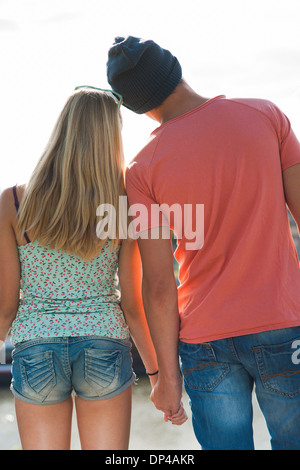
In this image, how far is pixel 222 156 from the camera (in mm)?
1536

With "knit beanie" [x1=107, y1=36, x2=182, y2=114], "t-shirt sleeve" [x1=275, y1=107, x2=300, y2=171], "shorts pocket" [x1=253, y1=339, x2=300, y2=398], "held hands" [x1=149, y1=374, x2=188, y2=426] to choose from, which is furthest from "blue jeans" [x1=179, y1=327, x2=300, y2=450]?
"knit beanie" [x1=107, y1=36, x2=182, y2=114]

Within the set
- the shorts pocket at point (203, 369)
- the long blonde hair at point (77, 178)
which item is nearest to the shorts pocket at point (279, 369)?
the shorts pocket at point (203, 369)

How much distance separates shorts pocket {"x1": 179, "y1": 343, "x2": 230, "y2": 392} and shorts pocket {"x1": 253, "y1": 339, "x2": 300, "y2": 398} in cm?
11

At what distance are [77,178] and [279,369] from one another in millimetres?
825

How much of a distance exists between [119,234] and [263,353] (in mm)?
589

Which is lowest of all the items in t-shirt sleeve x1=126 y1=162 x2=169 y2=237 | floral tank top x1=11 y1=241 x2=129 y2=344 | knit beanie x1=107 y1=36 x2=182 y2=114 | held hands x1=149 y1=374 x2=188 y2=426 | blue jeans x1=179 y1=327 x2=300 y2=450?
held hands x1=149 y1=374 x2=188 y2=426

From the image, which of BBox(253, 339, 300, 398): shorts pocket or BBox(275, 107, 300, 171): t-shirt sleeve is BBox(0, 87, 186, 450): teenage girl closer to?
BBox(253, 339, 300, 398): shorts pocket

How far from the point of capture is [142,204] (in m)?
1.65

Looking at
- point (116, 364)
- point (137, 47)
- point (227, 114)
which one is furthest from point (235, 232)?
point (137, 47)

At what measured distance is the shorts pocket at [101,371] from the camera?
5.32 ft

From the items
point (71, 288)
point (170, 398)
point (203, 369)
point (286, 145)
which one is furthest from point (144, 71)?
point (170, 398)

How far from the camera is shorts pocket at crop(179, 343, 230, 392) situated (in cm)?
153

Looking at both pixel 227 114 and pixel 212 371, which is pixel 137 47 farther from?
pixel 212 371

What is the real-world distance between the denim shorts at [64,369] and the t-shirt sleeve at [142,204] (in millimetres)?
370
